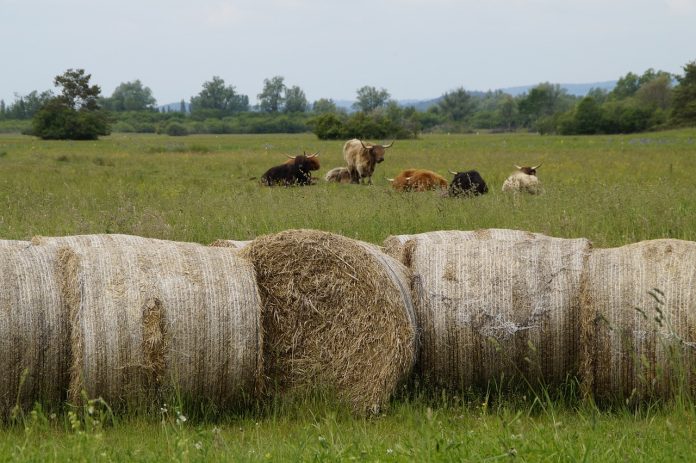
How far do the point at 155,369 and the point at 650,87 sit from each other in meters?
130

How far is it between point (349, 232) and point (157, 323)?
5.86 m

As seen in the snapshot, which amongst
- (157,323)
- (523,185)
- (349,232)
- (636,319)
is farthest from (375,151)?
(157,323)

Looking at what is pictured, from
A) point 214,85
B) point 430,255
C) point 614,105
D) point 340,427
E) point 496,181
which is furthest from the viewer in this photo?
point 214,85

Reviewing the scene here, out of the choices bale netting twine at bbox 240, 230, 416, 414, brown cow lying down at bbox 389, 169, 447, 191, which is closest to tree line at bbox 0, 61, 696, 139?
brown cow lying down at bbox 389, 169, 447, 191

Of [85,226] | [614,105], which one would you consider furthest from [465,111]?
[85,226]

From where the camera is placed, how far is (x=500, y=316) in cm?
659

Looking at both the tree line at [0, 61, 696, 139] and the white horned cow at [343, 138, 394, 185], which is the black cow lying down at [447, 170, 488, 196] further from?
the tree line at [0, 61, 696, 139]

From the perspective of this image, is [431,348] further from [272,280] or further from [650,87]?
[650,87]

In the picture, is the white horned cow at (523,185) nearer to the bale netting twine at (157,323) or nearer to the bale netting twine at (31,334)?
the bale netting twine at (157,323)

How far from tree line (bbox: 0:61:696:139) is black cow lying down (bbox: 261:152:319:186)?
40.6 meters

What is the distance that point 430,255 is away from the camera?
6.96 metres

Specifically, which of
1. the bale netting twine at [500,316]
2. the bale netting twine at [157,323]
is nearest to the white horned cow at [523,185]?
the bale netting twine at [500,316]

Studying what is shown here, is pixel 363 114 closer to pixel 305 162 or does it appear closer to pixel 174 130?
pixel 174 130

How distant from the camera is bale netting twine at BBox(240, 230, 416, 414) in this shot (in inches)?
250
